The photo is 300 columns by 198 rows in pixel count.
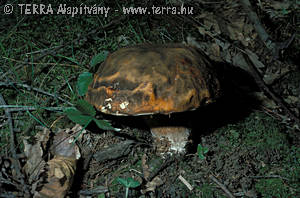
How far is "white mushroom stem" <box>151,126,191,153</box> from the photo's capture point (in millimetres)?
2314

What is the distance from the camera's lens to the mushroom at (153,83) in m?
1.72

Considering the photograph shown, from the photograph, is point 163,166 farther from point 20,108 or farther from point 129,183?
point 20,108

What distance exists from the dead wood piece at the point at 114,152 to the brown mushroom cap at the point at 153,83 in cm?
60

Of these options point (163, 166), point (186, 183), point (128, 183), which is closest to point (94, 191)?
point (128, 183)

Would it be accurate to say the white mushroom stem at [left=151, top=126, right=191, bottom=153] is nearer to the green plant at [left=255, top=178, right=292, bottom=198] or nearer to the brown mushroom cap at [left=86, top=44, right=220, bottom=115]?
the brown mushroom cap at [left=86, top=44, right=220, bottom=115]

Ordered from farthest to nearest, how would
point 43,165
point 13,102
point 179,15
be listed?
point 179,15 → point 13,102 → point 43,165

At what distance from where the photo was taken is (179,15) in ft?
10.3

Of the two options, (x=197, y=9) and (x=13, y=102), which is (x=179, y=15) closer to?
(x=197, y=9)

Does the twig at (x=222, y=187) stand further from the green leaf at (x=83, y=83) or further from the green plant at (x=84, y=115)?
the green leaf at (x=83, y=83)

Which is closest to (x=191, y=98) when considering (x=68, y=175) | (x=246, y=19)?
(x=68, y=175)

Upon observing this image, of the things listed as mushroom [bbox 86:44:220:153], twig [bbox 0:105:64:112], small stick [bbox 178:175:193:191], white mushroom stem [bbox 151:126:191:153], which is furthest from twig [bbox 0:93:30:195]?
small stick [bbox 178:175:193:191]

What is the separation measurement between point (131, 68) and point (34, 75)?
1296mm

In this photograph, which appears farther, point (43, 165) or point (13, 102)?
point (13, 102)

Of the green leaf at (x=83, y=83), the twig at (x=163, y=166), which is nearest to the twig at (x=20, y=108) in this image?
the green leaf at (x=83, y=83)
